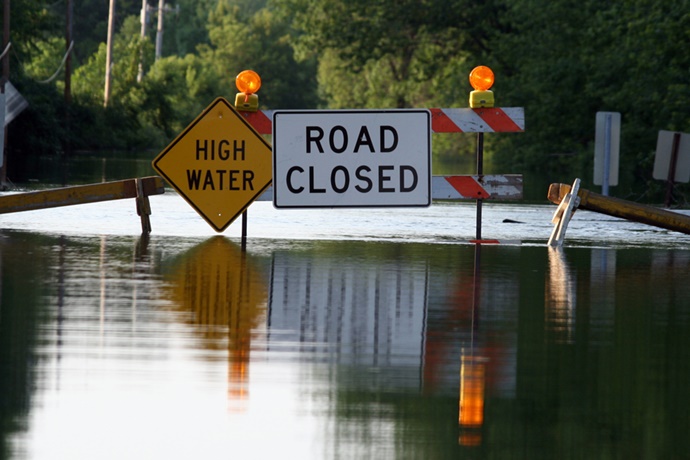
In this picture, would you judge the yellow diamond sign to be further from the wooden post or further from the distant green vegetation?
Answer: the distant green vegetation

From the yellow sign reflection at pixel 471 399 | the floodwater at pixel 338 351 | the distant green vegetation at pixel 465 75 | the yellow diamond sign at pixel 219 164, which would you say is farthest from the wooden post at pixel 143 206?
the distant green vegetation at pixel 465 75

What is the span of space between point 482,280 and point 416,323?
2384 millimetres

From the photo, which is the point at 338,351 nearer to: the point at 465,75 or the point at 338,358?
the point at 338,358

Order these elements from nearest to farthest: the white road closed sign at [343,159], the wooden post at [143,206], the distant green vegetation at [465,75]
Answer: the white road closed sign at [343,159]
the wooden post at [143,206]
the distant green vegetation at [465,75]

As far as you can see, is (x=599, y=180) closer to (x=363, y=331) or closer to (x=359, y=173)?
(x=359, y=173)

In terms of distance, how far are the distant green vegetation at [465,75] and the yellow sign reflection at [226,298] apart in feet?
40.6

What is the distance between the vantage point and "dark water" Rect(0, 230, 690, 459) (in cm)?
535

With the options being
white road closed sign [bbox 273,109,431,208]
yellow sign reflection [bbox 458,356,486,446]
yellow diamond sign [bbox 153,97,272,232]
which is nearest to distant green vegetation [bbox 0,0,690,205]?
white road closed sign [bbox 273,109,431,208]

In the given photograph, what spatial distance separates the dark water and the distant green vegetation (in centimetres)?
1320

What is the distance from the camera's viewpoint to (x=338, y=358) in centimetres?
708

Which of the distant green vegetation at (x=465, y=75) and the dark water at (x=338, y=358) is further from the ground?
the distant green vegetation at (x=465, y=75)

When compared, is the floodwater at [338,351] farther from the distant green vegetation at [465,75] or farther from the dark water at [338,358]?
the distant green vegetation at [465,75]

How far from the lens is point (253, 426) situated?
5.50m

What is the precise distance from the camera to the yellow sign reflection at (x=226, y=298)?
7.12 m
